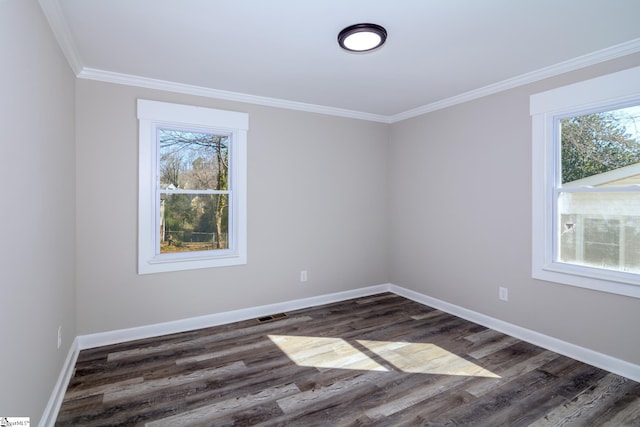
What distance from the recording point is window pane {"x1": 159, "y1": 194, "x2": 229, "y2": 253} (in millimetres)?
3439

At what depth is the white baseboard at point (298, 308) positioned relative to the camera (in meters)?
2.48

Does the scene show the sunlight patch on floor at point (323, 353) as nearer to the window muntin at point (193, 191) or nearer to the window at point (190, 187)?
the window at point (190, 187)

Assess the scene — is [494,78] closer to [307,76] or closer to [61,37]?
[307,76]

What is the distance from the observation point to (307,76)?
3150 millimetres

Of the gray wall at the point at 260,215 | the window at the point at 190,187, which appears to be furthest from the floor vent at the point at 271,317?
the window at the point at 190,187

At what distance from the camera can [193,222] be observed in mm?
3572

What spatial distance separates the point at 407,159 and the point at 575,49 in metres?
2.13

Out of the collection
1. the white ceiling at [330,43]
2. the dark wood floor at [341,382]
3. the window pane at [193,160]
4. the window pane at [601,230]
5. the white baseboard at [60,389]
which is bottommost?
the dark wood floor at [341,382]

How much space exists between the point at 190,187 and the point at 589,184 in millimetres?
3647

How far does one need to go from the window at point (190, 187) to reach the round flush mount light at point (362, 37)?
1634mm

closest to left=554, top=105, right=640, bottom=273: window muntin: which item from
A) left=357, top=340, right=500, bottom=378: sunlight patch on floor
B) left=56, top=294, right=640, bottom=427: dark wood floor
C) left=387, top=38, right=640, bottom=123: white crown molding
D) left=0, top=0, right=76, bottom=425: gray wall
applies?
left=387, top=38, right=640, bottom=123: white crown molding

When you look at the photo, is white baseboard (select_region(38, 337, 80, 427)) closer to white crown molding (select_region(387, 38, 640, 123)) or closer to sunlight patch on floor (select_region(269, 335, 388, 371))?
sunlight patch on floor (select_region(269, 335, 388, 371))

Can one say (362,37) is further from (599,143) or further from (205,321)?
(205,321)

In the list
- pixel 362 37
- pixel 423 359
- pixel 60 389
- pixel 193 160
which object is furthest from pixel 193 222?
pixel 423 359
